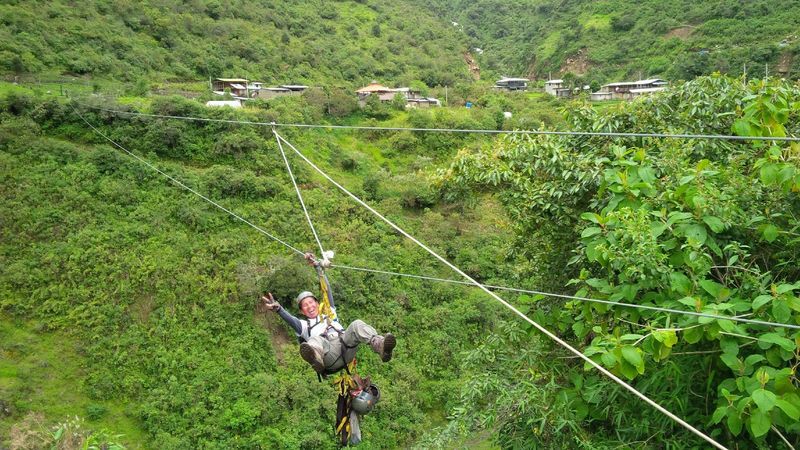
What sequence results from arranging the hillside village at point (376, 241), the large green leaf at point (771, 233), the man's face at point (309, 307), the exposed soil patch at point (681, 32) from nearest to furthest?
the large green leaf at point (771, 233) → the hillside village at point (376, 241) → the man's face at point (309, 307) → the exposed soil patch at point (681, 32)

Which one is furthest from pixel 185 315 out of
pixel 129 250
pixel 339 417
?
pixel 339 417

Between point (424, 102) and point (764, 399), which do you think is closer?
point (764, 399)

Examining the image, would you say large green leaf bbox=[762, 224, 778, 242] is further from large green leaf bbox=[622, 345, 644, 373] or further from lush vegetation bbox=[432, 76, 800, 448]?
large green leaf bbox=[622, 345, 644, 373]

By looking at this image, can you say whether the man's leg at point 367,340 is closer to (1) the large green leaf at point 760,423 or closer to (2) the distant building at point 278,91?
(1) the large green leaf at point 760,423

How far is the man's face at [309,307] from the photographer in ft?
14.6

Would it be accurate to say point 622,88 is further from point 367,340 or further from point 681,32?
point 367,340

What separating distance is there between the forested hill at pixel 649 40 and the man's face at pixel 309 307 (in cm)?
2902

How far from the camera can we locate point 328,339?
4230mm

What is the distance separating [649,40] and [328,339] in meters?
41.5

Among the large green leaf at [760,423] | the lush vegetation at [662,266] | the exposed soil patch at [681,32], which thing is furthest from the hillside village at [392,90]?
the large green leaf at [760,423]

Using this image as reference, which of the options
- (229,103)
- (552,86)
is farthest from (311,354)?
(552,86)

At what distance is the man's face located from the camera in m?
4.44

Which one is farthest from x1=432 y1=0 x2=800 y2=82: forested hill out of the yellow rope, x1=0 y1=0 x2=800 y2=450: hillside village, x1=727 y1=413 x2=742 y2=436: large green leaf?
x1=727 y1=413 x2=742 y2=436: large green leaf

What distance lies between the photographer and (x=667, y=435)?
3184mm
